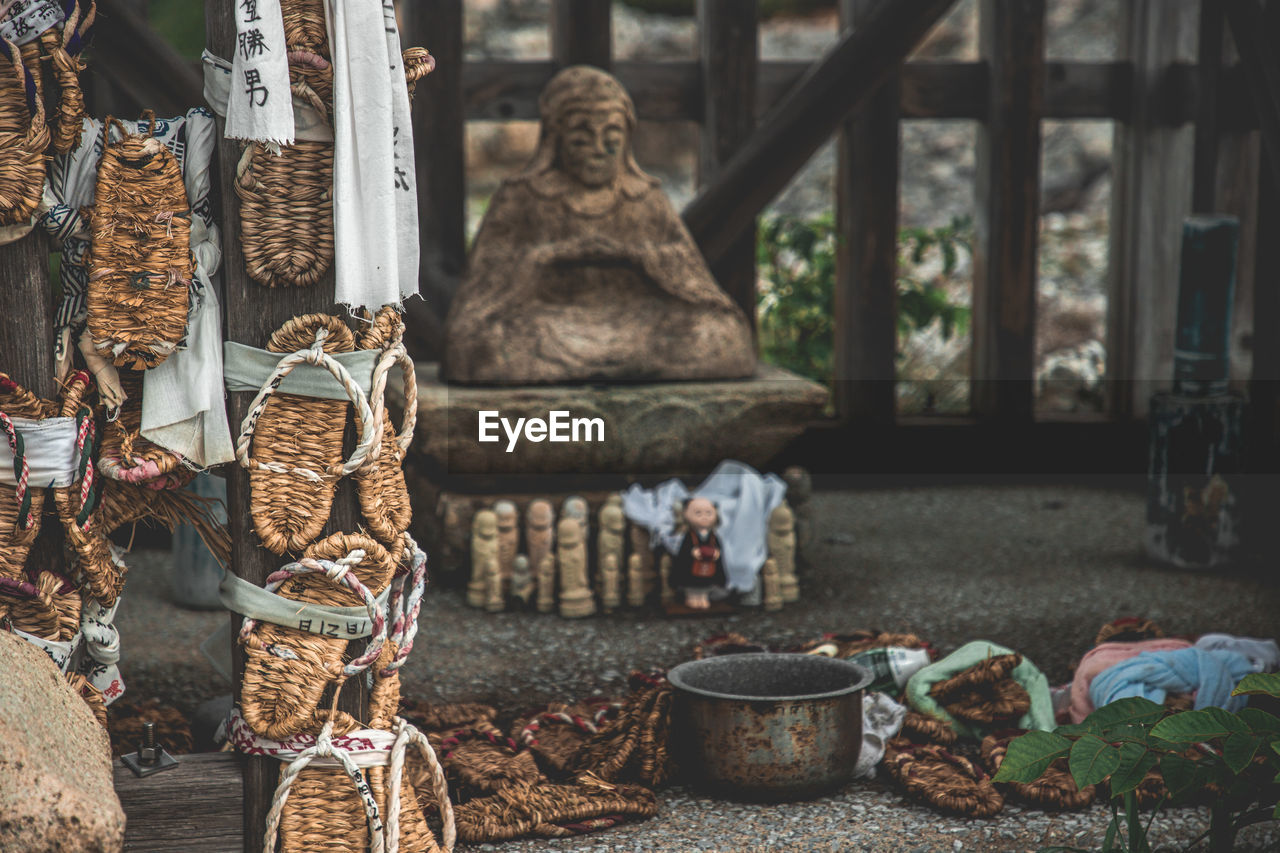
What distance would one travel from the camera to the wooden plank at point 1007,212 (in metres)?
5.61

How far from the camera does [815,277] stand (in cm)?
662

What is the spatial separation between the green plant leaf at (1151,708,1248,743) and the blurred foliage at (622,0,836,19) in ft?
35.5

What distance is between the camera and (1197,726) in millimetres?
2176

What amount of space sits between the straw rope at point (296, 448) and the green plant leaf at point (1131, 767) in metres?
1.38

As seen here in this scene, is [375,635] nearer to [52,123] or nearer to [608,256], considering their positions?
[52,123]

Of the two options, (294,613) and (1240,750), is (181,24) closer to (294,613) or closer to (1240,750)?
(294,613)

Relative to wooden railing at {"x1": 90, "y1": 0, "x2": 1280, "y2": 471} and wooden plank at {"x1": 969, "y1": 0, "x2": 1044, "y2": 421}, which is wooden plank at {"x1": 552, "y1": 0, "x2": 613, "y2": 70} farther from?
wooden plank at {"x1": 969, "y1": 0, "x2": 1044, "y2": 421}

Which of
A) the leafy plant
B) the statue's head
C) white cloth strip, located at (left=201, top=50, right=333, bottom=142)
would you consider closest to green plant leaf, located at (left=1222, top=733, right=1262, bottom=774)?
the leafy plant

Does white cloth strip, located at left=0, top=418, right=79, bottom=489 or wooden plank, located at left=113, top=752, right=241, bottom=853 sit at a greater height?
white cloth strip, located at left=0, top=418, right=79, bottom=489

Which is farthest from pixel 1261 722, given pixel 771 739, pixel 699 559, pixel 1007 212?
pixel 1007 212

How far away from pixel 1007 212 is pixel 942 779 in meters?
3.55

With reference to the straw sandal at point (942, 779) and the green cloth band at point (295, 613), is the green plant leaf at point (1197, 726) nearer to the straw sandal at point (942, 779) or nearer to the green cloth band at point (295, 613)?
the straw sandal at point (942, 779)

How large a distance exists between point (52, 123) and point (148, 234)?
0.25 meters

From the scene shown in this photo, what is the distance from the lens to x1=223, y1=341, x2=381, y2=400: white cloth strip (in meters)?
2.15
